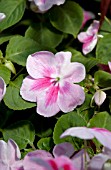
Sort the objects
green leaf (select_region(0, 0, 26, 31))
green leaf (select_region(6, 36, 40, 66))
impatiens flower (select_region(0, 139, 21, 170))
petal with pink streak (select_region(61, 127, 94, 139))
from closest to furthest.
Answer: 1. petal with pink streak (select_region(61, 127, 94, 139))
2. impatiens flower (select_region(0, 139, 21, 170))
3. green leaf (select_region(6, 36, 40, 66))
4. green leaf (select_region(0, 0, 26, 31))

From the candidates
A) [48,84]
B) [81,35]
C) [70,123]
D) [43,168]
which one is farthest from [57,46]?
[43,168]

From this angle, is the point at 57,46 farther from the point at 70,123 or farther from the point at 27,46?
the point at 70,123

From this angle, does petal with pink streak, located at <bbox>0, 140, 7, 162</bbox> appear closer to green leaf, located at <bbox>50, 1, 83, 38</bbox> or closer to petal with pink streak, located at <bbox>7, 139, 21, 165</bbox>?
petal with pink streak, located at <bbox>7, 139, 21, 165</bbox>

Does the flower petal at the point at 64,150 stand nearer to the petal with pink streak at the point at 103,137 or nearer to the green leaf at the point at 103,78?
the petal with pink streak at the point at 103,137

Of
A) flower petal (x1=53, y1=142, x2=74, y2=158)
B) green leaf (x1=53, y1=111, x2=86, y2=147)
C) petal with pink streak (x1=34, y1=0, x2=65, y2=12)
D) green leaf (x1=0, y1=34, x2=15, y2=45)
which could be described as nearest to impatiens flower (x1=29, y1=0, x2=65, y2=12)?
petal with pink streak (x1=34, y1=0, x2=65, y2=12)

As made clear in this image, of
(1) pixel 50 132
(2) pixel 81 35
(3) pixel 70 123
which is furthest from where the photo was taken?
(2) pixel 81 35

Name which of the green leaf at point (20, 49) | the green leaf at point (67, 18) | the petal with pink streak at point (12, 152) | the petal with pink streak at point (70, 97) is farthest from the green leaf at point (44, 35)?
the petal with pink streak at point (12, 152)

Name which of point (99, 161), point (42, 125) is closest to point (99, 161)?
point (99, 161)
